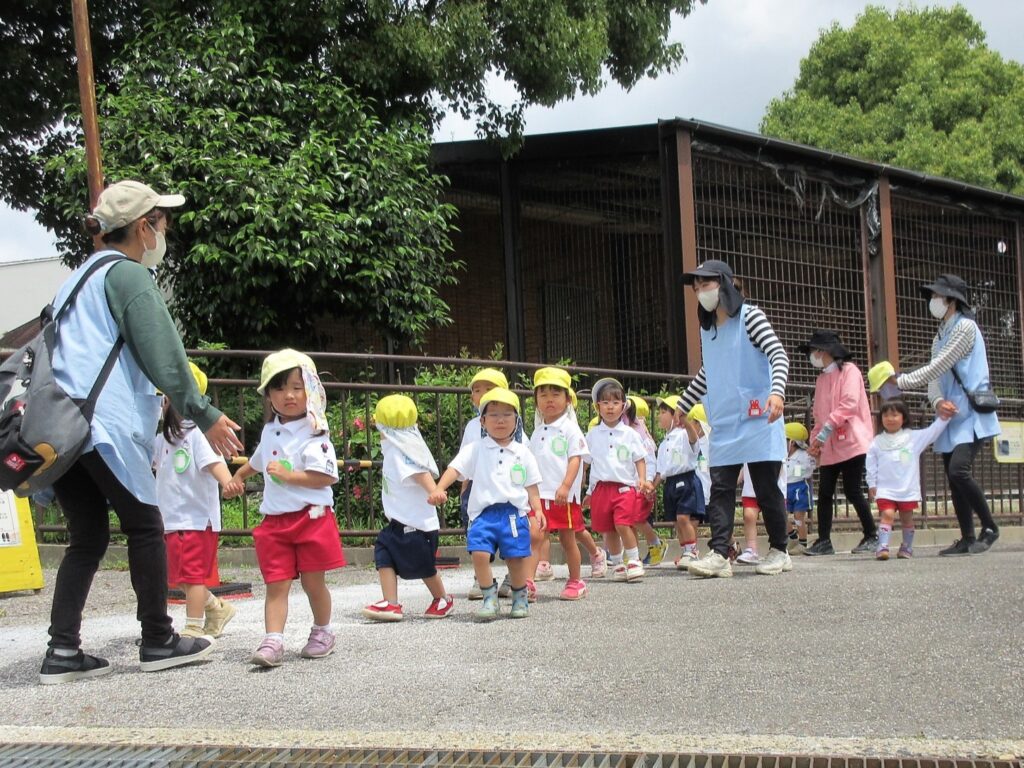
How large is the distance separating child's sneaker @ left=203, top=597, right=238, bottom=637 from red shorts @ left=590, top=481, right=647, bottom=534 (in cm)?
290

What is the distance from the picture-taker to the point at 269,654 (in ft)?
15.6

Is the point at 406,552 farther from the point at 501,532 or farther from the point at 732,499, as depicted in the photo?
the point at 732,499

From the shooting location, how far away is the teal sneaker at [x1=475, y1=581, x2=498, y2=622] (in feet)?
19.9

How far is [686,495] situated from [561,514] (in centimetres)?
193

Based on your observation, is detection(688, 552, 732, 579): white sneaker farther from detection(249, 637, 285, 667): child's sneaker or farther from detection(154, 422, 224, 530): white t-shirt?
detection(249, 637, 285, 667): child's sneaker

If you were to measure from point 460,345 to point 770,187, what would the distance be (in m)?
4.83

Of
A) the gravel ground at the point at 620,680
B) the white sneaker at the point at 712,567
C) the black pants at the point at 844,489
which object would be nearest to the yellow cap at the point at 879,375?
the black pants at the point at 844,489

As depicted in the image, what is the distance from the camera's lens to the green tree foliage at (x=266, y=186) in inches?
490

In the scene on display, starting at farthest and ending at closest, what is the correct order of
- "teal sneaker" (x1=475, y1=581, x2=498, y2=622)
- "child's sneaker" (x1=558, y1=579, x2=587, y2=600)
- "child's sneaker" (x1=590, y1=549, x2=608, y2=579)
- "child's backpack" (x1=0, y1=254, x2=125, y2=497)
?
"child's sneaker" (x1=590, y1=549, x2=608, y2=579)
"child's sneaker" (x1=558, y1=579, x2=587, y2=600)
"teal sneaker" (x1=475, y1=581, x2=498, y2=622)
"child's backpack" (x1=0, y1=254, x2=125, y2=497)

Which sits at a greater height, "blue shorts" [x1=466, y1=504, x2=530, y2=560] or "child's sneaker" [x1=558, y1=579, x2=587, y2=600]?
"blue shorts" [x1=466, y1=504, x2=530, y2=560]

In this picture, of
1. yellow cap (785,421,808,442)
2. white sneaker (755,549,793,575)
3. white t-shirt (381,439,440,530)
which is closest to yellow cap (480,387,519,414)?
white t-shirt (381,439,440,530)

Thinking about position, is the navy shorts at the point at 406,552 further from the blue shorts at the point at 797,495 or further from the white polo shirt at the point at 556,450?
the blue shorts at the point at 797,495

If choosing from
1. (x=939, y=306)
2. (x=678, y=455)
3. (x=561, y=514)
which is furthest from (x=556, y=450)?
(x=939, y=306)

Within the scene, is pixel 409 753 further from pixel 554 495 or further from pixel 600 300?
pixel 600 300
